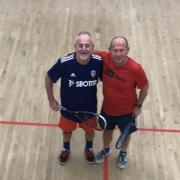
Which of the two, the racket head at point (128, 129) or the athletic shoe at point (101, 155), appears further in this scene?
the athletic shoe at point (101, 155)

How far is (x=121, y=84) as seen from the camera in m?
3.02

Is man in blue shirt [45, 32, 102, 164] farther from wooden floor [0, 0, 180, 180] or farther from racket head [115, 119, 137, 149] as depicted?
wooden floor [0, 0, 180, 180]

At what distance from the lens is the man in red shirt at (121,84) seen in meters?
2.88

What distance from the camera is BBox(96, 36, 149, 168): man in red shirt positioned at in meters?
2.88

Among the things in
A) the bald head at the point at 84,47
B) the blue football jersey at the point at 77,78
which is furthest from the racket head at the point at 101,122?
the bald head at the point at 84,47

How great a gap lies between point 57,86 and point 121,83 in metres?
1.66

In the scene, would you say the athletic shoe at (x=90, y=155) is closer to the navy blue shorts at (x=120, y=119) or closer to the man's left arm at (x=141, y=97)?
the navy blue shorts at (x=120, y=119)

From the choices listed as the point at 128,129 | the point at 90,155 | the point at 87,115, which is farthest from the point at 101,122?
the point at 90,155

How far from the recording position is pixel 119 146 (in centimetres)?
350

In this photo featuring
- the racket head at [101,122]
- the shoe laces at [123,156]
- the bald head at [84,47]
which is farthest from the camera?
the shoe laces at [123,156]

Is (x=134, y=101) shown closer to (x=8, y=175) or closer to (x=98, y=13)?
(x=8, y=175)

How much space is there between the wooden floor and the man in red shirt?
24.4 inches

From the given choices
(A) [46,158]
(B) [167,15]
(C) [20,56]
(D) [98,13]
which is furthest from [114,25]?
(A) [46,158]

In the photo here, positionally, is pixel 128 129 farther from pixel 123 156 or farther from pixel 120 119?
pixel 123 156
